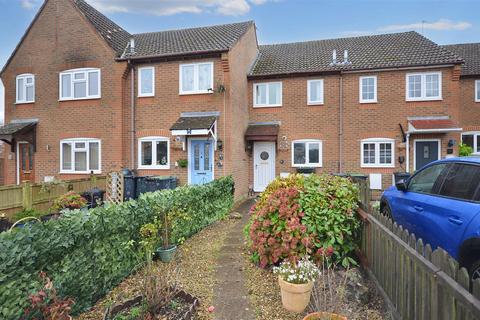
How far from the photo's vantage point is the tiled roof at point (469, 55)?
1548 centimetres

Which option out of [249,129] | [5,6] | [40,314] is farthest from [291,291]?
[5,6]

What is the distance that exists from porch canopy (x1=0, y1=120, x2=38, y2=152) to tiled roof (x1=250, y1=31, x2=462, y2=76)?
11.0 metres

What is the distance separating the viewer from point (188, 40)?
1427cm

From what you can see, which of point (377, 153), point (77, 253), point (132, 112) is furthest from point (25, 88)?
point (377, 153)

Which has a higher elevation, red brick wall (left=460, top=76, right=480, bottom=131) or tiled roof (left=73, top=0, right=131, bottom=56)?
tiled roof (left=73, top=0, right=131, bottom=56)

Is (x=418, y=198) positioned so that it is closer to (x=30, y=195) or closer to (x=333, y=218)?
(x=333, y=218)

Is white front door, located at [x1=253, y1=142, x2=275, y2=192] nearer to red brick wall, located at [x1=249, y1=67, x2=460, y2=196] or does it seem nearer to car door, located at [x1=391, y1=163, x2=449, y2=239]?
red brick wall, located at [x1=249, y1=67, x2=460, y2=196]

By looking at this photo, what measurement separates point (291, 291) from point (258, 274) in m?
1.31

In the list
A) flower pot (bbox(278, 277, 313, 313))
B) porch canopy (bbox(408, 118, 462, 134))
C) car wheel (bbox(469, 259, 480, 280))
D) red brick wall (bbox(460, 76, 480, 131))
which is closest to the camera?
car wheel (bbox(469, 259, 480, 280))

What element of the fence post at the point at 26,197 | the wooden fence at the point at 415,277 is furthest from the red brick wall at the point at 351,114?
the wooden fence at the point at 415,277

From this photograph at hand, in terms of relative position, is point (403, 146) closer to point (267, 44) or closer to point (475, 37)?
point (267, 44)

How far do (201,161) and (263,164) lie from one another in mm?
3566

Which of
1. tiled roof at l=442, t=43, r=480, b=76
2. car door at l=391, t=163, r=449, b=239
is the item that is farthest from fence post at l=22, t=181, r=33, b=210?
tiled roof at l=442, t=43, r=480, b=76

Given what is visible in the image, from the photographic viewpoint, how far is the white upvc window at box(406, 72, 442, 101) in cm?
1305
